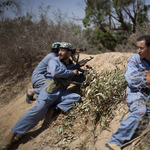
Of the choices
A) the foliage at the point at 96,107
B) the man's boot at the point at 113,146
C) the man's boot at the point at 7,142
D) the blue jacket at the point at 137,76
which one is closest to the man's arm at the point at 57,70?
the foliage at the point at 96,107

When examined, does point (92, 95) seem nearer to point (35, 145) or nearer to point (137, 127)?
point (137, 127)

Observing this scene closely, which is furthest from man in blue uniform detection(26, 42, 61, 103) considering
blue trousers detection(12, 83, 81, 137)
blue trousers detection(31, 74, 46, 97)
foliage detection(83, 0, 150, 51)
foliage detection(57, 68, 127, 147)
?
foliage detection(83, 0, 150, 51)

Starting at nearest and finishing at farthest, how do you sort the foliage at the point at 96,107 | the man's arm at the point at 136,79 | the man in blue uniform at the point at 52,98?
the man's arm at the point at 136,79 → the foliage at the point at 96,107 → the man in blue uniform at the point at 52,98

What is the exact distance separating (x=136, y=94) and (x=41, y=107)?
1.66 meters

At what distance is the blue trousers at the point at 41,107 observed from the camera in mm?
2514

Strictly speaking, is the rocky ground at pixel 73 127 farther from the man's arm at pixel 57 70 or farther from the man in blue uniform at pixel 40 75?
the man's arm at pixel 57 70

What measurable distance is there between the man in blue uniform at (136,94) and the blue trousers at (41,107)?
3.67ft

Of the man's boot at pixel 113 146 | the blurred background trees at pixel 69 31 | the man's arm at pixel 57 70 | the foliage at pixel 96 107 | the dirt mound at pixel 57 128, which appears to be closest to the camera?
the man's boot at pixel 113 146

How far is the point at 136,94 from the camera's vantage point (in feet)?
6.50

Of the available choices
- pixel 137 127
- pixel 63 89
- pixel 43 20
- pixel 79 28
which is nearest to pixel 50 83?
pixel 63 89

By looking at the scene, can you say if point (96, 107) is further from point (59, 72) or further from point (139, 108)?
point (59, 72)

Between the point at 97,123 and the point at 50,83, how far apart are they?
1153mm

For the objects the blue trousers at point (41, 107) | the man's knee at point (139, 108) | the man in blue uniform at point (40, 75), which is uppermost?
the man in blue uniform at point (40, 75)

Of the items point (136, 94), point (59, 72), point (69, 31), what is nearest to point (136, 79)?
point (136, 94)
